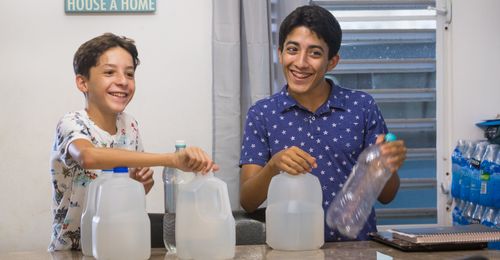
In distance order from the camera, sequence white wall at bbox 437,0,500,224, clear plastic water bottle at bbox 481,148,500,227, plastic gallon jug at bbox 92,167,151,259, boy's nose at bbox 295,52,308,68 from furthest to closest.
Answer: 1. white wall at bbox 437,0,500,224
2. clear plastic water bottle at bbox 481,148,500,227
3. boy's nose at bbox 295,52,308,68
4. plastic gallon jug at bbox 92,167,151,259

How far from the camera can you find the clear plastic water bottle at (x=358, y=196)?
200cm

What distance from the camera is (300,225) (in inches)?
71.4

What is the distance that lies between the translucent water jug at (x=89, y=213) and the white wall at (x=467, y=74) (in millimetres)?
2491

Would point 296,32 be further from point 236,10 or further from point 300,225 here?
point 236,10

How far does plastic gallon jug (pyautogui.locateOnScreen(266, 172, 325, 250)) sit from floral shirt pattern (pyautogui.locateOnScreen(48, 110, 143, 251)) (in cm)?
55

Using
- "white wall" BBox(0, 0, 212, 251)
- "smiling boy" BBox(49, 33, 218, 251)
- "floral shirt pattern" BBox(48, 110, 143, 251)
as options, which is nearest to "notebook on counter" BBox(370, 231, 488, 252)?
"smiling boy" BBox(49, 33, 218, 251)

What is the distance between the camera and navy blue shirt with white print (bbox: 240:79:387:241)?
2.18 meters

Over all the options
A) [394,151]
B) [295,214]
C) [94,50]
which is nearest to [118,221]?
[295,214]

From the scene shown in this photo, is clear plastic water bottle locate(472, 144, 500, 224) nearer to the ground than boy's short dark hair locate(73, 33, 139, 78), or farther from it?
nearer to the ground

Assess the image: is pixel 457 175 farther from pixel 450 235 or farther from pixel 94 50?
pixel 94 50

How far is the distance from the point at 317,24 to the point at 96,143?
2.78 ft

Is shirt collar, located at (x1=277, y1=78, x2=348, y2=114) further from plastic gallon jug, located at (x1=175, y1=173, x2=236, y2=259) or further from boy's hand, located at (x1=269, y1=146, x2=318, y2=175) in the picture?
plastic gallon jug, located at (x1=175, y1=173, x2=236, y2=259)

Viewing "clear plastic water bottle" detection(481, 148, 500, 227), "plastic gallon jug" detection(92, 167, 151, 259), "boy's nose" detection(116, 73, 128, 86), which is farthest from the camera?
"clear plastic water bottle" detection(481, 148, 500, 227)

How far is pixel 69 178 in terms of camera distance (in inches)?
75.2
